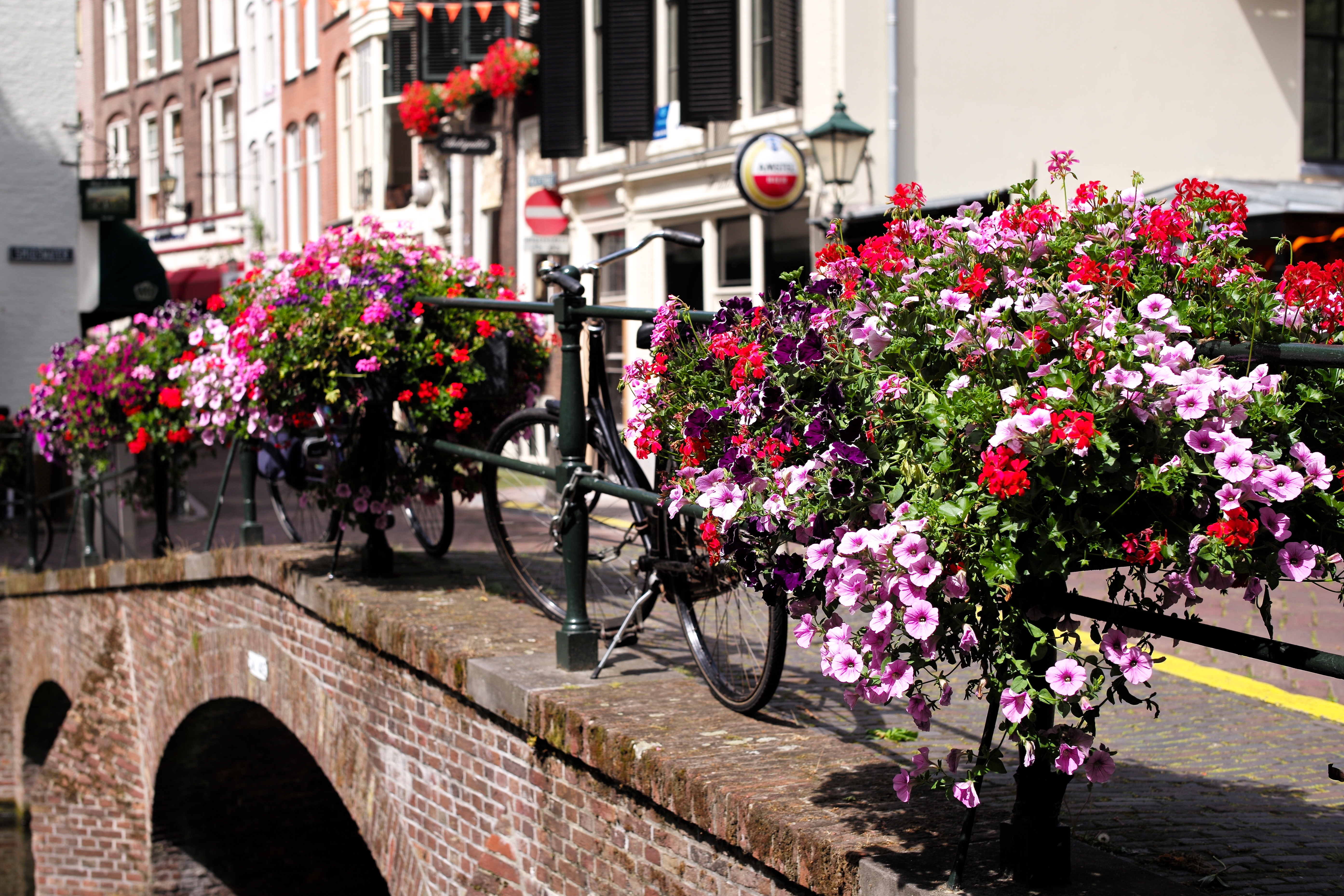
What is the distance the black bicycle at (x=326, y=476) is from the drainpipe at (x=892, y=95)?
7499 millimetres

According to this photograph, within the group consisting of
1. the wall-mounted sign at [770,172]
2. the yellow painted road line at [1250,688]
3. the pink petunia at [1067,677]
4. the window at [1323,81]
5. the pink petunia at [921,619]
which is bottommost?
the yellow painted road line at [1250,688]

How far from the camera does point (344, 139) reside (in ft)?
91.5

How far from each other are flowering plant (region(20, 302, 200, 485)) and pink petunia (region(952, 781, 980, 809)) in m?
5.03

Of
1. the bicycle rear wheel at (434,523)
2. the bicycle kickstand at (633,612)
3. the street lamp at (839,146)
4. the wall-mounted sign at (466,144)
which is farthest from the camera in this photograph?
the wall-mounted sign at (466,144)

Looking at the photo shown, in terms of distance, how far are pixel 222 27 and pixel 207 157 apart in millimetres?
3077

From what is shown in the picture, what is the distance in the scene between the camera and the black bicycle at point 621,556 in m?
3.93

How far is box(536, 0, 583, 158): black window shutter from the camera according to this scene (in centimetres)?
1777

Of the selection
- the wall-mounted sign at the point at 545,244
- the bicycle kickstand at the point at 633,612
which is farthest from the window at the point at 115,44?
the bicycle kickstand at the point at 633,612

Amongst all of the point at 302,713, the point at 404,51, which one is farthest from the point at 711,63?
the point at 404,51

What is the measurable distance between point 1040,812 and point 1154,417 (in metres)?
0.88

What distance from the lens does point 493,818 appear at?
15.3ft

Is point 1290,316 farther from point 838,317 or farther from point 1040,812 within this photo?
point 1040,812

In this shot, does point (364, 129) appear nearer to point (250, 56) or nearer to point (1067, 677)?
point (250, 56)

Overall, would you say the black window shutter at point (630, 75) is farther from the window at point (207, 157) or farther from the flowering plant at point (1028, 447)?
the window at point (207, 157)
